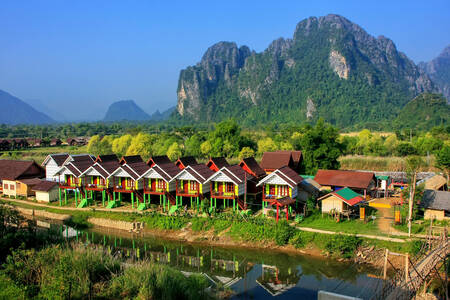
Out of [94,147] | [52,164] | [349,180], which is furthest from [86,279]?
[94,147]

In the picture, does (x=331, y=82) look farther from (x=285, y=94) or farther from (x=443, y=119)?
(x=443, y=119)

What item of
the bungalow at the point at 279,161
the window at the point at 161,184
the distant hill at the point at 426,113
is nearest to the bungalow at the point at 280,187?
the window at the point at 161,184

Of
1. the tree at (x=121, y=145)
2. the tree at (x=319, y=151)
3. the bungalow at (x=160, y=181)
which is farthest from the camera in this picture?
the tree at (x=121, y=145)

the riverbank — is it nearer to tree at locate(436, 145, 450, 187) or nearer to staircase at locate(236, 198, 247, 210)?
staircase at locate(236, 198, 247, 210)

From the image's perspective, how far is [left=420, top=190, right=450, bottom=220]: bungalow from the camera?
19031 mm

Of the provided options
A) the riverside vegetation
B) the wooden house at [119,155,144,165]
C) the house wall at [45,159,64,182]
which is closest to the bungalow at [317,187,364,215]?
the riverside vegetation

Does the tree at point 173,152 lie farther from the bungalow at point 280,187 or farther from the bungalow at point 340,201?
the bungalow at point 340,201

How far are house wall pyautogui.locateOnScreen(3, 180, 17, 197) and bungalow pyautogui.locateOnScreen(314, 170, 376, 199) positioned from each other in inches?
933

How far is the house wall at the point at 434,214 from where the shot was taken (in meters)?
19.1

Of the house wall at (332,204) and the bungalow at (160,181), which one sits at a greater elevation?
the bungalow at (160,181)

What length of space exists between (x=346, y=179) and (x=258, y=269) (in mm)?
11413

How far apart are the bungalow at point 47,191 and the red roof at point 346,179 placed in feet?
63.4

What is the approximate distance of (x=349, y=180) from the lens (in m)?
25.6

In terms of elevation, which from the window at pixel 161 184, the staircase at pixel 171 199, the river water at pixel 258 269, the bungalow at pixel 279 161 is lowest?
the river water at pixel 258 269
